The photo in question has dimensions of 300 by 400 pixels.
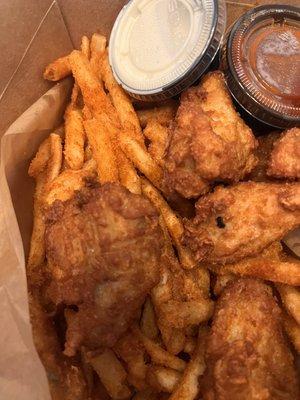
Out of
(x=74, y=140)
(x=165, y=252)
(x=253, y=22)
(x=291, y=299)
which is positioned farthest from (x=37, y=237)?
(x=253, y=22)

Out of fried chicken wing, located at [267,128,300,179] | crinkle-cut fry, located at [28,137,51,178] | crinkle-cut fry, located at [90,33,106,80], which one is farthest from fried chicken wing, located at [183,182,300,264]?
crinkle-cut fry, located at [90,33,106,80]

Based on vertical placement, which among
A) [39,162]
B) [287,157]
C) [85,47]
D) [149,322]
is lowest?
[149,322]

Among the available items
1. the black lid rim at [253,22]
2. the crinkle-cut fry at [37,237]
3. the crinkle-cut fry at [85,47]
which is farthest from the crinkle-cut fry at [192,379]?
the crinkle-cut fry at [85,47]

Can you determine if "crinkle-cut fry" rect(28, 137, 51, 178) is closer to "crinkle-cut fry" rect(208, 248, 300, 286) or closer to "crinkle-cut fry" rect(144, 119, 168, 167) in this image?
"crinkle-cut fry" rect(144, 119, 168, 167)

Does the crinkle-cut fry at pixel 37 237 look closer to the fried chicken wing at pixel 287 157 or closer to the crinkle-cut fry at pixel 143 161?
the crinkle-cut fry at pixel 143 161

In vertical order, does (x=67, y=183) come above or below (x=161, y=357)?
above

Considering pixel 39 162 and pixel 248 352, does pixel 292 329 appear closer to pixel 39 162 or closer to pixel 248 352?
pixel 248 352

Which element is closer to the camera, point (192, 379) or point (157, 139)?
point (192, 379)
